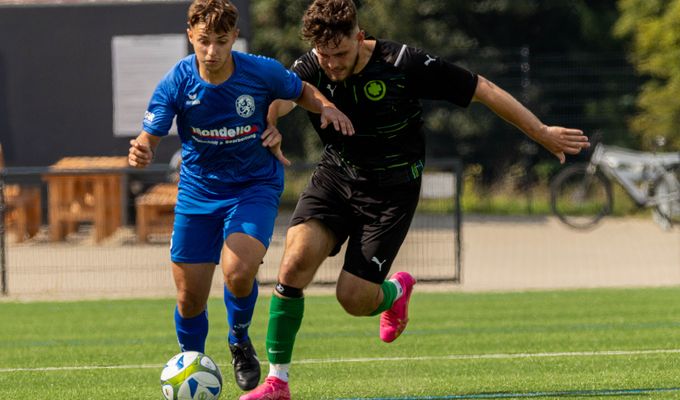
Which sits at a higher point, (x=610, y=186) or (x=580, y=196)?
(x=610, y=186)

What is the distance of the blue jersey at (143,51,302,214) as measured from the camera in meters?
7.41

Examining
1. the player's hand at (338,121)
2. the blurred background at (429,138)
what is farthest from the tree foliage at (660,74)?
the player's hand at (338,121)

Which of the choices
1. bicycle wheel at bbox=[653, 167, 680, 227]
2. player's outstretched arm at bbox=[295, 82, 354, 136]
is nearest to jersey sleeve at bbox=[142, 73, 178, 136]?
player's outstretched arm at bbox=[295, 82, 354, 136]

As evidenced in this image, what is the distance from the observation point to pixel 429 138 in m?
27.7

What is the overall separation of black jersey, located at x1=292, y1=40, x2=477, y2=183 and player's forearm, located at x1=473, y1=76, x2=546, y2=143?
A: 0.07 meters

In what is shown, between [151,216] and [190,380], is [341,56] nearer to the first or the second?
[190,380]

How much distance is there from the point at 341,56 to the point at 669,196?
14339 millimetres

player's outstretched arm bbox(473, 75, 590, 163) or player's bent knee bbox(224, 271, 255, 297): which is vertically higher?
player's outstretched arm bbox(473, 75, 590, 163)

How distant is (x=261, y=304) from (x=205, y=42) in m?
6.54

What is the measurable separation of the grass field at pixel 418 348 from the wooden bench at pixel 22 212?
2111mm

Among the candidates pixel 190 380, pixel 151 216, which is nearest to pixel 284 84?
pixel 190 380

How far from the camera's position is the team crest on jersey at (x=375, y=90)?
7387 millimetres

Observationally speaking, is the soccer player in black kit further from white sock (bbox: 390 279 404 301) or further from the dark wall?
the dark wall

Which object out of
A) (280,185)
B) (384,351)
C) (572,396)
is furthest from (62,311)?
(572,396)
